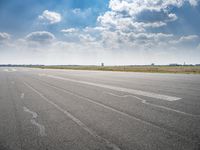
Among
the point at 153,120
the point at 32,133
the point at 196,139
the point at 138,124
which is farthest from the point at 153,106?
the point at 32,133

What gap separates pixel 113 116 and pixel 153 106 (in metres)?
2.07

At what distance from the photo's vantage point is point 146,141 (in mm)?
3564

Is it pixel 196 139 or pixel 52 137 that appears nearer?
pixel 196 139

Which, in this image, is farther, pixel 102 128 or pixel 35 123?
pixel 35 123

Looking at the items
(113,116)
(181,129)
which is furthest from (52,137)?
(181,129)

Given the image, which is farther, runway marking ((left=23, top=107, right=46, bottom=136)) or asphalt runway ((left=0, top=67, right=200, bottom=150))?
runway marking ((left=23, top=107, right=46, bottom=136))

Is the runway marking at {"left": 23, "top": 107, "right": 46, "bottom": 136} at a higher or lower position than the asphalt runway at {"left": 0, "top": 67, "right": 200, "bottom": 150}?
lower

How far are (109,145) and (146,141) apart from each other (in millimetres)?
829

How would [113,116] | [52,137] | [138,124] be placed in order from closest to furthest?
[52,137] < [138,124] < [113,116]

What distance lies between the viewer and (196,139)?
3.58 meters

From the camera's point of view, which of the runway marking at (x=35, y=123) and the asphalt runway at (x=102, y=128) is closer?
the asphalt runway at (x=102, y=128)

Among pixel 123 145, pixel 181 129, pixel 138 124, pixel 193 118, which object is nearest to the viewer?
pixel 123 145

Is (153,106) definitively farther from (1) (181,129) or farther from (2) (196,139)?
(2) (196,139)

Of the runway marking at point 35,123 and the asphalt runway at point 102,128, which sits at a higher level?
the asphalt runway at point 102,128
